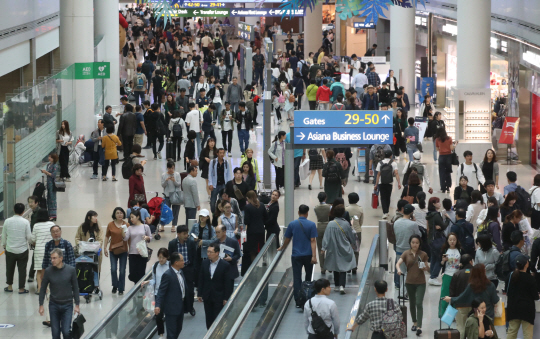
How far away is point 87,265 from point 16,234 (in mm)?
1270

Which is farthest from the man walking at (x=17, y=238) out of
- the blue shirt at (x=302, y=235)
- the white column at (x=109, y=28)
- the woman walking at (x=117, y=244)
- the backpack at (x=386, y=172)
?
the white column at (x=109, y=28)

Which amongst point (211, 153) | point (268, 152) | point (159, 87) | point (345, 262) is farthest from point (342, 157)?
point (159, 87)

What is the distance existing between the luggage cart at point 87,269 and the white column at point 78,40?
506 inches

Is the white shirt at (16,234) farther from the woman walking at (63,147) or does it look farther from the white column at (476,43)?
the white column at (476,43)

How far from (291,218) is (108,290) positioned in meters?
2.83

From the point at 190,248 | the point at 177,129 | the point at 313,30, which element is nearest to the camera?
the point at 190,248

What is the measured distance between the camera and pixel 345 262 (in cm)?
1205

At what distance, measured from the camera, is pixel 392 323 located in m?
8.75

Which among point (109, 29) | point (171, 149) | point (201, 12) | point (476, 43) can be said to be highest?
point (201, 12)

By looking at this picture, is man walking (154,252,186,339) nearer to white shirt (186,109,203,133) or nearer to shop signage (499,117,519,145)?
white shirt (186,109,203,133)

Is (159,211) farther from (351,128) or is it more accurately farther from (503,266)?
(503,266)

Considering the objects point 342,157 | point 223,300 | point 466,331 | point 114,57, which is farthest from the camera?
point 114,57

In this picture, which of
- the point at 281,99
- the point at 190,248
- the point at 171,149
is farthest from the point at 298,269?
the point at 281,99

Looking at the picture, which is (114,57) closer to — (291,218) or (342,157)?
(342,157)
